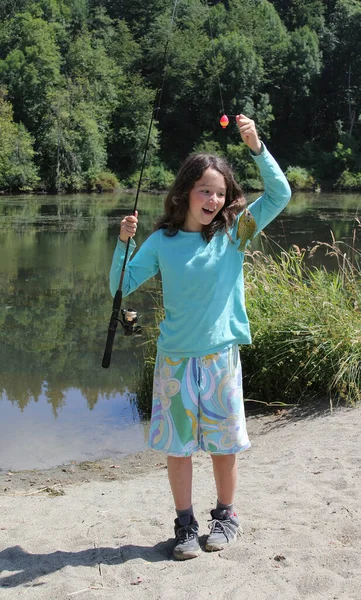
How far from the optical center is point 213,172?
9.96ft

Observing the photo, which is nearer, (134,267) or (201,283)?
(201,283)

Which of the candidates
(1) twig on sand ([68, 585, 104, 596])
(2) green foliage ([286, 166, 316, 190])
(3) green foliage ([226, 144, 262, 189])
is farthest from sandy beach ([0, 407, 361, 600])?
(2) green foliage ([286, 166, 316, 190])

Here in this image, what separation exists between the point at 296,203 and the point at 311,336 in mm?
27636

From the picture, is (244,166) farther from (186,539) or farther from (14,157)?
(186,539)

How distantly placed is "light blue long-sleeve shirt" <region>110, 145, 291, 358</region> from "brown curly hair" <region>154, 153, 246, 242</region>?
0.04 m

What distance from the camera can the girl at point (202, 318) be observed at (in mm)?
2883

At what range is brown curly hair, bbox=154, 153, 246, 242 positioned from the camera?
9.98 feet

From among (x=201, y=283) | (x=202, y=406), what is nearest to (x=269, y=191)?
(x=201, y=283)

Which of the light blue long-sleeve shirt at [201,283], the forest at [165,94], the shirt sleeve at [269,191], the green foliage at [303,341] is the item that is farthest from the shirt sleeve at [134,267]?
the forest at [165,94]

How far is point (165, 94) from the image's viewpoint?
5166cm

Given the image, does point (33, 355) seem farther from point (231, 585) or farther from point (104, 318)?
point (231, 585)

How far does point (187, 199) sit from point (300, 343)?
9.82 ft

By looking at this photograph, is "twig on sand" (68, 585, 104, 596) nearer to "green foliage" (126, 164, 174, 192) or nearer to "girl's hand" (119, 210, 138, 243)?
"girl's hand" (119, 210, 138, 243)

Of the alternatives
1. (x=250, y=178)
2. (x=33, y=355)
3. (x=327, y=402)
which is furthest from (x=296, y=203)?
(x=327, y=402)
